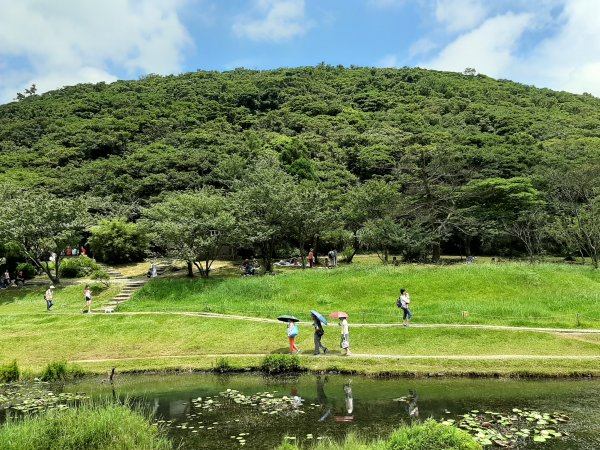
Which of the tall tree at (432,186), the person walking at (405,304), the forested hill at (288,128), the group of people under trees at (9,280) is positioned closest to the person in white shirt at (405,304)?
the person walking at (405,304)

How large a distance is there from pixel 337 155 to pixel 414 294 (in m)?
47.1

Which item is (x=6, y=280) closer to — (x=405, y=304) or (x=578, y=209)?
(x=405, y=304)

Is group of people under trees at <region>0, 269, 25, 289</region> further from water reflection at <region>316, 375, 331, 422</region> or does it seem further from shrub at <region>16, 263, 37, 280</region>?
water reflection at <region>316, 375, 331, 422</region>

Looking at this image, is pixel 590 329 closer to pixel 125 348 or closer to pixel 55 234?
pixel 125 348

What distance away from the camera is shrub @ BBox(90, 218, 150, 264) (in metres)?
43.6

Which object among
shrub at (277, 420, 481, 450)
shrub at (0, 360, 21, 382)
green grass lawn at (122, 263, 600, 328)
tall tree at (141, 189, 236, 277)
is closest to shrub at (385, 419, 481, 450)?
shrub at (277, 420, 481, 450)

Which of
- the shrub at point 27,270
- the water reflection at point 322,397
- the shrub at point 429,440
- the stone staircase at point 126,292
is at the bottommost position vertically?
the water reflection at point 322,397

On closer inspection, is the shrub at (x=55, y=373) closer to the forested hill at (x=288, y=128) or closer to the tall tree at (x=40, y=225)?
the tall tree at (x=40, y=225)

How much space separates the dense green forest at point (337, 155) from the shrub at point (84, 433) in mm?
22997

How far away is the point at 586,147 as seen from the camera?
191ft

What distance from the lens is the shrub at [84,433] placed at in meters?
10.1

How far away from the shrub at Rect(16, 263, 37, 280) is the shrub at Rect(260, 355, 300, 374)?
2774cm

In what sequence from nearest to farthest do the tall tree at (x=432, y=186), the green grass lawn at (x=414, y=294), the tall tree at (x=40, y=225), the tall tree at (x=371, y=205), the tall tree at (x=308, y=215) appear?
the green grass lawn at (x=414, y=294), the tall tree at (x=40, y=225), the tall tree at (x=308, y=215), the tall tree at (x=432, y=186), the tall tree at (x=371, y=205)

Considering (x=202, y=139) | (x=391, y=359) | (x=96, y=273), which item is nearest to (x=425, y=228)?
(x=391, y=359)
